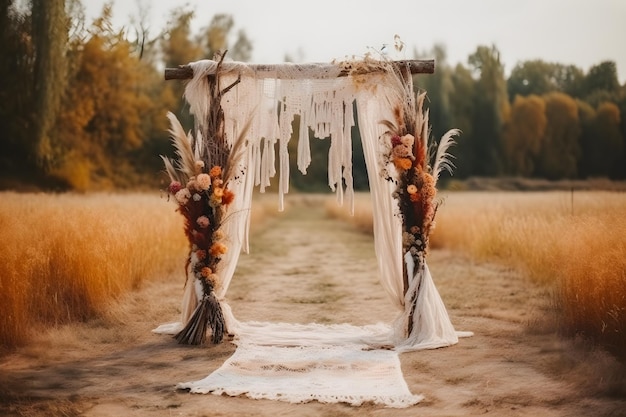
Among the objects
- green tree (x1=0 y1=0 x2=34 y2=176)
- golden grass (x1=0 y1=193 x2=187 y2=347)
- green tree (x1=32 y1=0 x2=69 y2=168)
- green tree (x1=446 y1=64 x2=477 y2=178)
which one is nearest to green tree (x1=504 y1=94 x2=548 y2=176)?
green tree (x1=446 y1=64 x2=477 y2=178)

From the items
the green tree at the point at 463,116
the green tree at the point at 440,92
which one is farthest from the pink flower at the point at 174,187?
the green tree at the point at 440,92

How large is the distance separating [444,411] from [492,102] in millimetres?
32711

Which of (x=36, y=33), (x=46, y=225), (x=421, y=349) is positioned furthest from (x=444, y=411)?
(x=36, y=33)

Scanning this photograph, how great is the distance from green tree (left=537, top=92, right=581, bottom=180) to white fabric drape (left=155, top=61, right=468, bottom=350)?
2459cm

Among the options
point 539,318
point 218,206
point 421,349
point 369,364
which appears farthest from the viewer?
point 539,318

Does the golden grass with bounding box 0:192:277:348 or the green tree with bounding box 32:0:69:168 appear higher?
the green tree with bounding box 32:0:69:168

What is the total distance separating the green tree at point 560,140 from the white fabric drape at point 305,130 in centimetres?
2459

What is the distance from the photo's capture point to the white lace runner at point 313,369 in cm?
399

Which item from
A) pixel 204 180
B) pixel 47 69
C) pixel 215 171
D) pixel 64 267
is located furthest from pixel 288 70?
pixel 47 69

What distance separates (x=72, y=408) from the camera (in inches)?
145

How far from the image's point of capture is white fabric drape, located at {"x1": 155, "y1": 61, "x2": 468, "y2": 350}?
5781mm

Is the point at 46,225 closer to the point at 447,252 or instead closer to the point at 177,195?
the point at 177,195

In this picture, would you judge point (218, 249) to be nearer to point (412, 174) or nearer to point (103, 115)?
point (412, 174)

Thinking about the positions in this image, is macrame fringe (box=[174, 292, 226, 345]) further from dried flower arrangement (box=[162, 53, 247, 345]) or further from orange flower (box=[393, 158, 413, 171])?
orange flower (box=[393, 158, 413, 171])
